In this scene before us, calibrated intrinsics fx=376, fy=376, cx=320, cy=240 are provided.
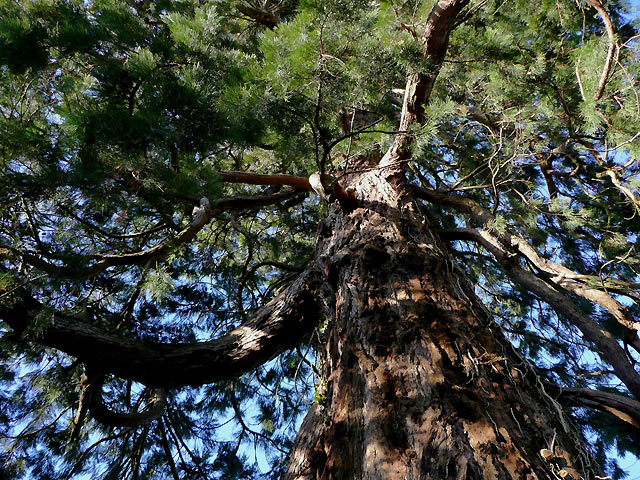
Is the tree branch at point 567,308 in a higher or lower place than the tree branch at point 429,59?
lower

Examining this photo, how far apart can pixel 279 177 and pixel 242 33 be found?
11.1ft

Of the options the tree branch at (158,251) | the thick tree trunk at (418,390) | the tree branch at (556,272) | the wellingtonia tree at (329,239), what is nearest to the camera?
the thick tree trunk at (418,390)

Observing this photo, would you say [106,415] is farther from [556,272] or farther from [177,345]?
[556,272]

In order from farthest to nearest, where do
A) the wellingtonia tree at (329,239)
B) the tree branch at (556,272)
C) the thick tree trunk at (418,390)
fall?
the tree branch at (556,272)
the wellingtonia tree at (329,239)
the thick tree trunk at (418,390)

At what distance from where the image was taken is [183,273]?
407 centimetres

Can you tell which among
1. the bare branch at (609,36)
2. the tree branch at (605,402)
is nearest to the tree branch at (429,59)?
the bare branch at (609,36)

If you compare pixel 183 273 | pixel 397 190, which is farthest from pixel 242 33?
pixel 397 190

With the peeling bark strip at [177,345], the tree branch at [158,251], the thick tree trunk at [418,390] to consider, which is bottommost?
the thick tree trunk at [418,390]

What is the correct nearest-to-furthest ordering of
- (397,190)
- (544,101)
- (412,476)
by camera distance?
(412,476)
(397,190)
(544,101)

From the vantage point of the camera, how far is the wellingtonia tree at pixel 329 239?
123 centimetres

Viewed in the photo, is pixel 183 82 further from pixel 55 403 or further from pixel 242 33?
pixel 242 33

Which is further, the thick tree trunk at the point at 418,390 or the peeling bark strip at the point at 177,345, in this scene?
the peeling bark strip at the point at 177,345

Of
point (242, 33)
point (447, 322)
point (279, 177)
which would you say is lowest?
point (447, 322)

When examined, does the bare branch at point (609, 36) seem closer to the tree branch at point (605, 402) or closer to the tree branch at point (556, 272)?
the tree branch at point (556, 272)
